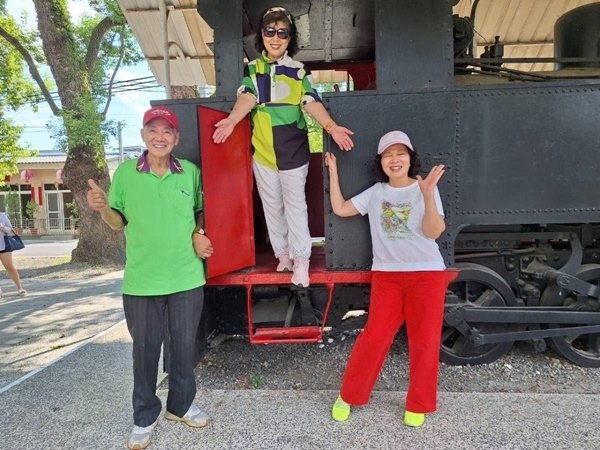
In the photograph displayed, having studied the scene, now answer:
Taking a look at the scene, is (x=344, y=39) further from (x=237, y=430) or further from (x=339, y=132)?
(x=237, y=430)

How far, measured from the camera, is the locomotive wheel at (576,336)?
3.42m

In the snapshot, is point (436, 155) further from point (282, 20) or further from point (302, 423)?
point (302, 423)

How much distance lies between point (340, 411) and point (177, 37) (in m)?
4.71

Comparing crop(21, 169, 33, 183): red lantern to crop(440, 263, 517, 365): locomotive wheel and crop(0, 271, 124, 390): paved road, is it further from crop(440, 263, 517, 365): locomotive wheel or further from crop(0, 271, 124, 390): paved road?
crop(440, 263, 517, 365): locomotive wheel

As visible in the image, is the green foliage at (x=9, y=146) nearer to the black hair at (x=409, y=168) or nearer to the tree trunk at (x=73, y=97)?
the tree trunk at (x=73, y=97)

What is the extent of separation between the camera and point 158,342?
2508 millimetres

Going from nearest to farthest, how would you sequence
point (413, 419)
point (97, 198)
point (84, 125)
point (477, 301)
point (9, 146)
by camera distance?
1. point (97, 198)
2. point (413, 419)
3. point (477, 301)
4. point (84, 125)
5. point (9, 146)

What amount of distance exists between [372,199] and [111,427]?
6.63 feet

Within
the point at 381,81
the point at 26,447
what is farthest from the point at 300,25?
the point at 26,447

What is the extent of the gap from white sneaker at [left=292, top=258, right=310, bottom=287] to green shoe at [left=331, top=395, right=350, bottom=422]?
72 centimetres

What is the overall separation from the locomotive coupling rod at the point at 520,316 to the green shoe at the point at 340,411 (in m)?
0.98

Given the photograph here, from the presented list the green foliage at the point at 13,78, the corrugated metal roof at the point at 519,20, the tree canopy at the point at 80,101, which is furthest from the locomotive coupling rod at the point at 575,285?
the green foliage at the point at 13,78

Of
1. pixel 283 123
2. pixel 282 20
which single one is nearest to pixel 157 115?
pixel 283 123

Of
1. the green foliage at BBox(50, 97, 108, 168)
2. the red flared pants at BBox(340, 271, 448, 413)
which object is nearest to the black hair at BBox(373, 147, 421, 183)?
the red flared pants at BBox(340, 271, 448, 413)
